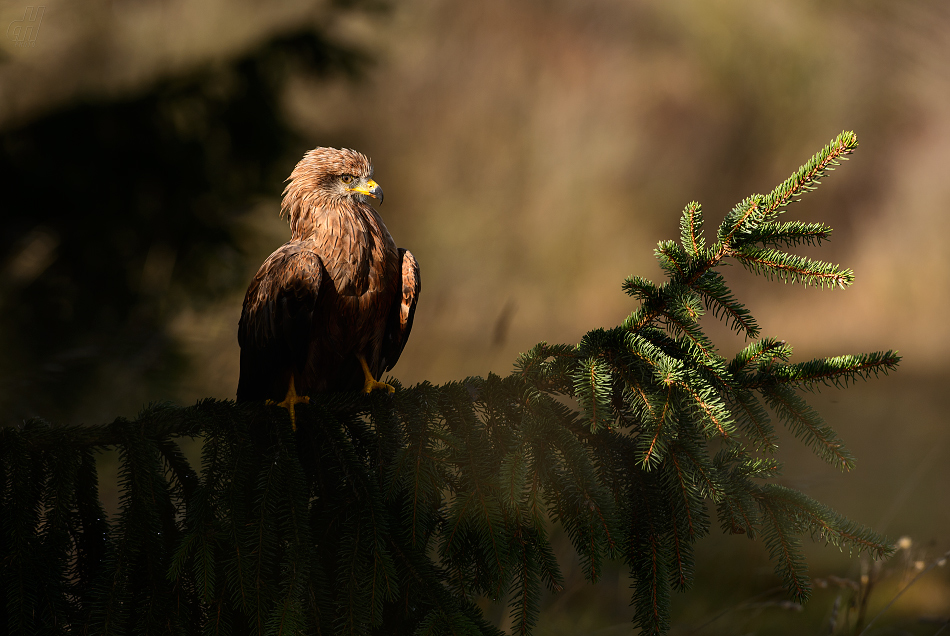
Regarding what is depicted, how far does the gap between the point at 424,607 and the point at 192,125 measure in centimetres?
262

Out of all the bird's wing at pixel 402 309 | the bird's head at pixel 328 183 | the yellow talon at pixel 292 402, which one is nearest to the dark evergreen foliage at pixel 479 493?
the yellow talon at pixel 292 402

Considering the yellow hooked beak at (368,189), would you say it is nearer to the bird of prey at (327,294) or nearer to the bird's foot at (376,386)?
the bird of prey at (327,294)

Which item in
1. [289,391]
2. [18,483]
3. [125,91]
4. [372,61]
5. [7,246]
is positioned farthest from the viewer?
[372,61]

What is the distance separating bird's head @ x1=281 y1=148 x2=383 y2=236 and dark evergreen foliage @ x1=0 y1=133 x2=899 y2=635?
0.75 metres

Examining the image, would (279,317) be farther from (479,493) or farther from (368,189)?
(479,493)

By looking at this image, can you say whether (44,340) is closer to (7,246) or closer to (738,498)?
(7,246)

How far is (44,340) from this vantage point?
2.63 m

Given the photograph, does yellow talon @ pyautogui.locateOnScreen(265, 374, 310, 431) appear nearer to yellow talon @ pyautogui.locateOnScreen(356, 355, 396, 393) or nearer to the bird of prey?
the bird of prey

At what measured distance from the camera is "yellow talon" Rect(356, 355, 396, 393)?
1569 millimetres

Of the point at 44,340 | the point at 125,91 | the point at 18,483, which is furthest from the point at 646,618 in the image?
the point at 125,91

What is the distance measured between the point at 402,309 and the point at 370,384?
0.87ft

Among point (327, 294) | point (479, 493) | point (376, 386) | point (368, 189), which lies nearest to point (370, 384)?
point (376, 386)

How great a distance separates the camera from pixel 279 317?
5.37 ft

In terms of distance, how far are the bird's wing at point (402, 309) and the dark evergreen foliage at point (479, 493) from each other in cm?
64
